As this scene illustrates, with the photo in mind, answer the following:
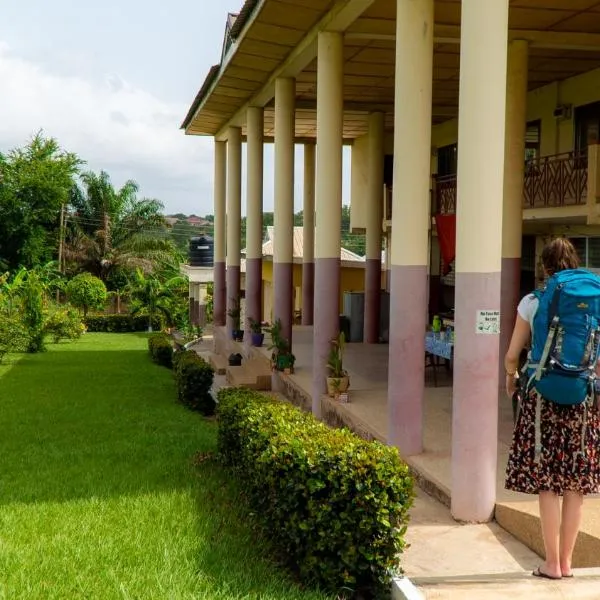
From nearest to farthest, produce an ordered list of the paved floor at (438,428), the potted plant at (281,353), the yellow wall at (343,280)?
the paved floor at (438,428)
the potted plant at (281,353)
the yellow wall at (343,280)

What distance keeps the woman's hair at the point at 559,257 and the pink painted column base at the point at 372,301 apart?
14.6 meters

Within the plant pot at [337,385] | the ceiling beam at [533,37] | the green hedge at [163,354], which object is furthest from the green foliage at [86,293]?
the plant pot at [337,385]

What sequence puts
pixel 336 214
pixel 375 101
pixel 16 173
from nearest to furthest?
pixel 336 214, pixel 375 101, pixel 16 173

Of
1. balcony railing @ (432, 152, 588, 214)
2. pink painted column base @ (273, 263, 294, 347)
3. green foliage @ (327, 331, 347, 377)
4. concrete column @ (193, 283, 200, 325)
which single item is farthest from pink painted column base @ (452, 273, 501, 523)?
concrete column @ (193, 283, 200, 325)

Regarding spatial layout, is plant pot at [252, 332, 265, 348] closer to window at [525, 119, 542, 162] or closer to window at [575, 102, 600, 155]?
window at [525, 119, 542, 162]

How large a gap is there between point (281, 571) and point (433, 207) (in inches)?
505

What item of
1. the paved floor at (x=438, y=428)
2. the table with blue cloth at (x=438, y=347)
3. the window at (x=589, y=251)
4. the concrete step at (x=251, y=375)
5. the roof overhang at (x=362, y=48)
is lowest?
the concrete step at (x=251, y=375)

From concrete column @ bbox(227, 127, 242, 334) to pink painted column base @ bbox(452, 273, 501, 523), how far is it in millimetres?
15063

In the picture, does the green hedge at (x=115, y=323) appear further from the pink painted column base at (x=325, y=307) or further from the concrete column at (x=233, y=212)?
the pink painted column base at (x=325, y=307)

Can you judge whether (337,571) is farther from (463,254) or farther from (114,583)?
(463,254)

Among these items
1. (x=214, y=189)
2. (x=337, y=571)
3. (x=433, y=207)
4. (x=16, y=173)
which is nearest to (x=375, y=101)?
(x=433, y=207)

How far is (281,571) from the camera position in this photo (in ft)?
18.0

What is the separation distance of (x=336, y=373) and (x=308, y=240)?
13398mm

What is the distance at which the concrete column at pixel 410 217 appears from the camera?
26.6ft
